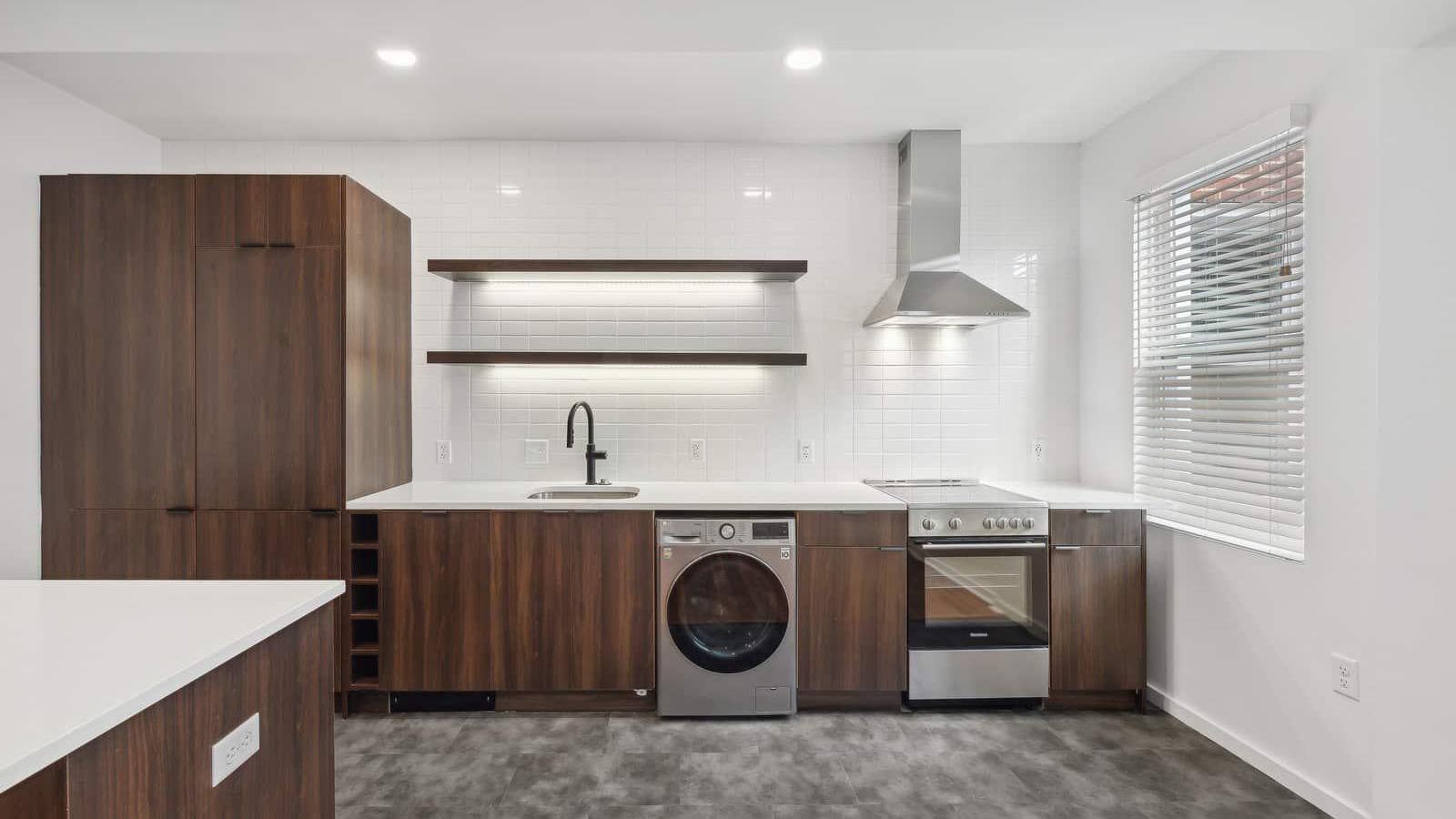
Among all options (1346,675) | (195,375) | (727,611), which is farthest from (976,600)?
(195,375)

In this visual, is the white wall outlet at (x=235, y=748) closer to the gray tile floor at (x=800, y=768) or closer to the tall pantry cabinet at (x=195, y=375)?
the gray tile floor at (x=800, y=768)

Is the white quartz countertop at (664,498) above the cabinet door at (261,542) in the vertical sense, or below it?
above

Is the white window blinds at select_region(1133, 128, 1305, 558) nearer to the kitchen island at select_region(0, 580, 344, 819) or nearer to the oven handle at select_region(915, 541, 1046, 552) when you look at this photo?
the oven handle at select_region(915, 541, 1046, 552)

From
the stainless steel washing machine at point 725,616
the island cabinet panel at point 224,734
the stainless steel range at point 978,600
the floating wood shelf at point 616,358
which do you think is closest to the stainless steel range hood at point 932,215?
the floating wood shelf at point 616,358

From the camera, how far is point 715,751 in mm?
2568

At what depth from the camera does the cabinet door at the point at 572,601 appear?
2840 mm

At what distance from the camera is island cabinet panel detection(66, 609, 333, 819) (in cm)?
93

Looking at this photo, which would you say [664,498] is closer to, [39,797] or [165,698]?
[165,698]

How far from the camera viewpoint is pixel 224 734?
115cm

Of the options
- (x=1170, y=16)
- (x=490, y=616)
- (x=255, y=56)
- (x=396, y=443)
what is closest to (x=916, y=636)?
(x=490, y=616)

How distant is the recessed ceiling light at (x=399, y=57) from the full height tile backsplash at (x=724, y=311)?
0.79 meters

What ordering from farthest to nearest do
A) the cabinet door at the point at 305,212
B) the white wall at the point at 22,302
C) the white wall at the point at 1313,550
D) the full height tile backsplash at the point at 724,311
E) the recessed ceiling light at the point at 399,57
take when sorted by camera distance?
the full height tile backsplash at the point at 724,311
the cabinet door at the point at 305,212
the white wall at the point at 22,302
the recessed ceiling light at the point at 399,57
the white wall at the point at 1313,550

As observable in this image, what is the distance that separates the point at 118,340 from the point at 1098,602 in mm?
4140

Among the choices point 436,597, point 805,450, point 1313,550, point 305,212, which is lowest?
point 436,597
